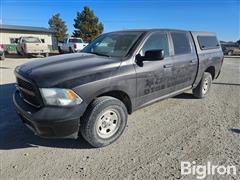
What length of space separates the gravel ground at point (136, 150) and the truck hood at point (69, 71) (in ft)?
3.71

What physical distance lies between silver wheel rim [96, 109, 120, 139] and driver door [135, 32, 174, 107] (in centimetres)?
54

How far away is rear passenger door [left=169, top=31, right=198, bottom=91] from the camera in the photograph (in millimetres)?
4414

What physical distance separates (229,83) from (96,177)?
24.2 feet

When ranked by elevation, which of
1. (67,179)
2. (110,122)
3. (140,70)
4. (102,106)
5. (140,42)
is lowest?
(67,179)

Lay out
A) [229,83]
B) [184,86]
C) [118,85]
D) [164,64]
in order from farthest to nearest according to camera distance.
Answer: [229,83] < [184,86] < [164,64] < [118,85]

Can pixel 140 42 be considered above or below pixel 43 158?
above

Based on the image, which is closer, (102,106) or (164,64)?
(102,106)

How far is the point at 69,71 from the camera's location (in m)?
2.99

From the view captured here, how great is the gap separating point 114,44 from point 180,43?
5.27ft

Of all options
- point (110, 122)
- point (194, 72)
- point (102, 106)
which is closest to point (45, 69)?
point (102, 106)

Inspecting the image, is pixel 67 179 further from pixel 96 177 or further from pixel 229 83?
pixel 229 83

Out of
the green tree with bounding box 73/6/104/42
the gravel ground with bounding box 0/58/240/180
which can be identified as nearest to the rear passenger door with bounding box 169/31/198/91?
the gravel ground with bounding box 0/58/240/180

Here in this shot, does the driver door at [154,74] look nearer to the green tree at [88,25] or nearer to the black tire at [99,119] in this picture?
the black tire at [99,119]

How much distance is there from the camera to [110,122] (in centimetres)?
340
